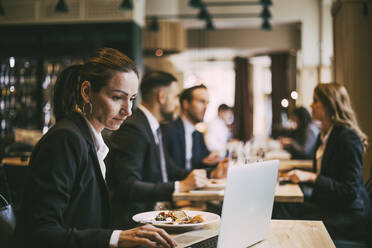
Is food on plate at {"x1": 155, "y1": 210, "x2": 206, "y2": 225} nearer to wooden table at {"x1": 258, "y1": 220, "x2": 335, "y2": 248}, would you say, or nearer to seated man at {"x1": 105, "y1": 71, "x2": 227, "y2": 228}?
wooden table at {"x1": 258, "y1": 220, "x2": 335, "y2": 248}

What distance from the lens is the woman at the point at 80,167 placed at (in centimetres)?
138

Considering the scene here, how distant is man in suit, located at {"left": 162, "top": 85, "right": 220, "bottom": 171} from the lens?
14.1 ft

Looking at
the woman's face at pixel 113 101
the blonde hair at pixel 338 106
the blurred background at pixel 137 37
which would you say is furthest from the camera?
the blurred background at pixel 137 37

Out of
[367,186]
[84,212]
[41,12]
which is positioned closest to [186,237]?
[84,212]

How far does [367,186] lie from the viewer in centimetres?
326

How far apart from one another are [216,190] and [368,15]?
2.62 m

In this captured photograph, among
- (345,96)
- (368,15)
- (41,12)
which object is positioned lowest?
(345,96)

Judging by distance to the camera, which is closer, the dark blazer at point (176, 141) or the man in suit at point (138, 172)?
the man in suit at point (138, 172)

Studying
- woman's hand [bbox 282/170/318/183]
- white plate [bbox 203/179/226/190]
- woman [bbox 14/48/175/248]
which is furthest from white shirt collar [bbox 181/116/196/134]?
woman [bbox 14/48/175/248]

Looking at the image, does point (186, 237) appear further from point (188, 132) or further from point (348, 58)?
point (348, 58)

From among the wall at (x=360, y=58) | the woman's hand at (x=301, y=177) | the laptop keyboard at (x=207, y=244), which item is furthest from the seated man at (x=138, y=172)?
the wall at (x=360, y=58)

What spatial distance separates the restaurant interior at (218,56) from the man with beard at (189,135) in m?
0.41

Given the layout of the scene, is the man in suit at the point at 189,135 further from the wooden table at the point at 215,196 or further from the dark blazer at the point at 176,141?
the wooden table at the point at 215,196

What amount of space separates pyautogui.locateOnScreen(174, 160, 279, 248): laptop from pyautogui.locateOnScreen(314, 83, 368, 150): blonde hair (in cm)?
178
